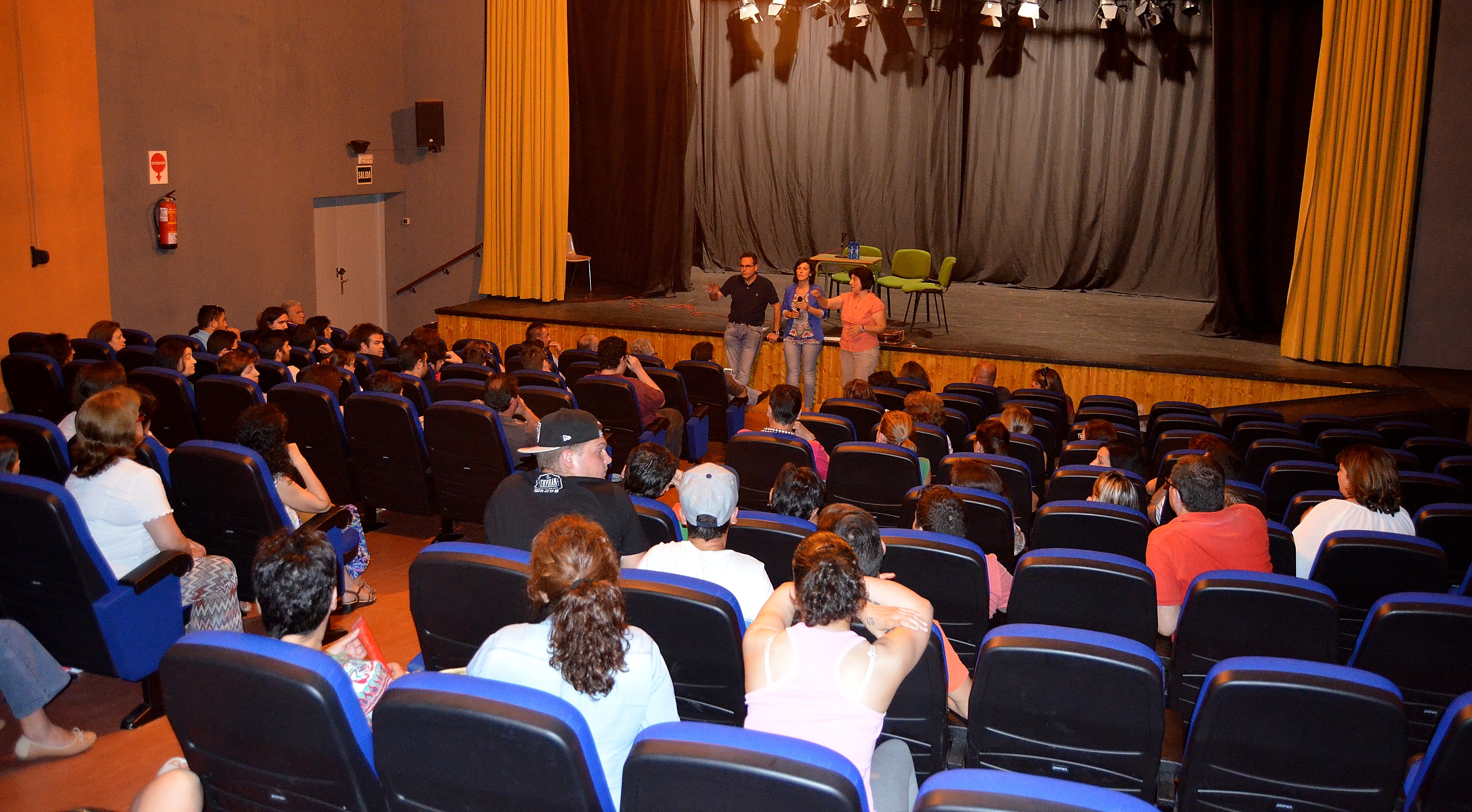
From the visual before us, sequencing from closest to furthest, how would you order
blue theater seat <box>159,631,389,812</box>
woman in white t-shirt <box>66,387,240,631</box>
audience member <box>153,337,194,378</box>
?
blue theater seat <box>159,631,389,812</box>
woman in white t-shirt <box>66,387,240,631</box>
audience member <box>153,337,194,378</box>

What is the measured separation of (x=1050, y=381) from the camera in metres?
8.25

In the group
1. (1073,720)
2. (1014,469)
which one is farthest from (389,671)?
(1014,469)

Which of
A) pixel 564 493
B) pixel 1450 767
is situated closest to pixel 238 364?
pixel 564 493

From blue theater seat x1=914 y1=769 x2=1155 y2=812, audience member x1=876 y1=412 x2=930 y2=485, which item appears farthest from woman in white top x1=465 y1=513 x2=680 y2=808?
audience member x1=876 y1=412 x2=930 y2=485

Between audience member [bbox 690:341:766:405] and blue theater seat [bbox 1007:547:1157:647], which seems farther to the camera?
audience member [bbox 690:341:766:405]

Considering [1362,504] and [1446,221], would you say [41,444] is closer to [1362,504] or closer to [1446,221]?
[1362,504]

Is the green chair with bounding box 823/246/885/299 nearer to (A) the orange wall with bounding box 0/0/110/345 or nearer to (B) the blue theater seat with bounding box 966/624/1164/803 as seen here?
(A) the orange wall with bounding box 0/0/110/345

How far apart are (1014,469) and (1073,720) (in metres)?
2.43

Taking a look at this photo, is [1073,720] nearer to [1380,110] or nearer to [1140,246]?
[1380,110]

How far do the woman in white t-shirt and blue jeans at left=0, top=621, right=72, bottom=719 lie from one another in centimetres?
33

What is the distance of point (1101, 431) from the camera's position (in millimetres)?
5973

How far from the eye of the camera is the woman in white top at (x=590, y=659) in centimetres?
223

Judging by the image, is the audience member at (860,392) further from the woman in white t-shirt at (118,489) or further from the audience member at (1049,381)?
the woman in white t-shirt at (118,489)

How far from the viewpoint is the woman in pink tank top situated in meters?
Result: 2.29
